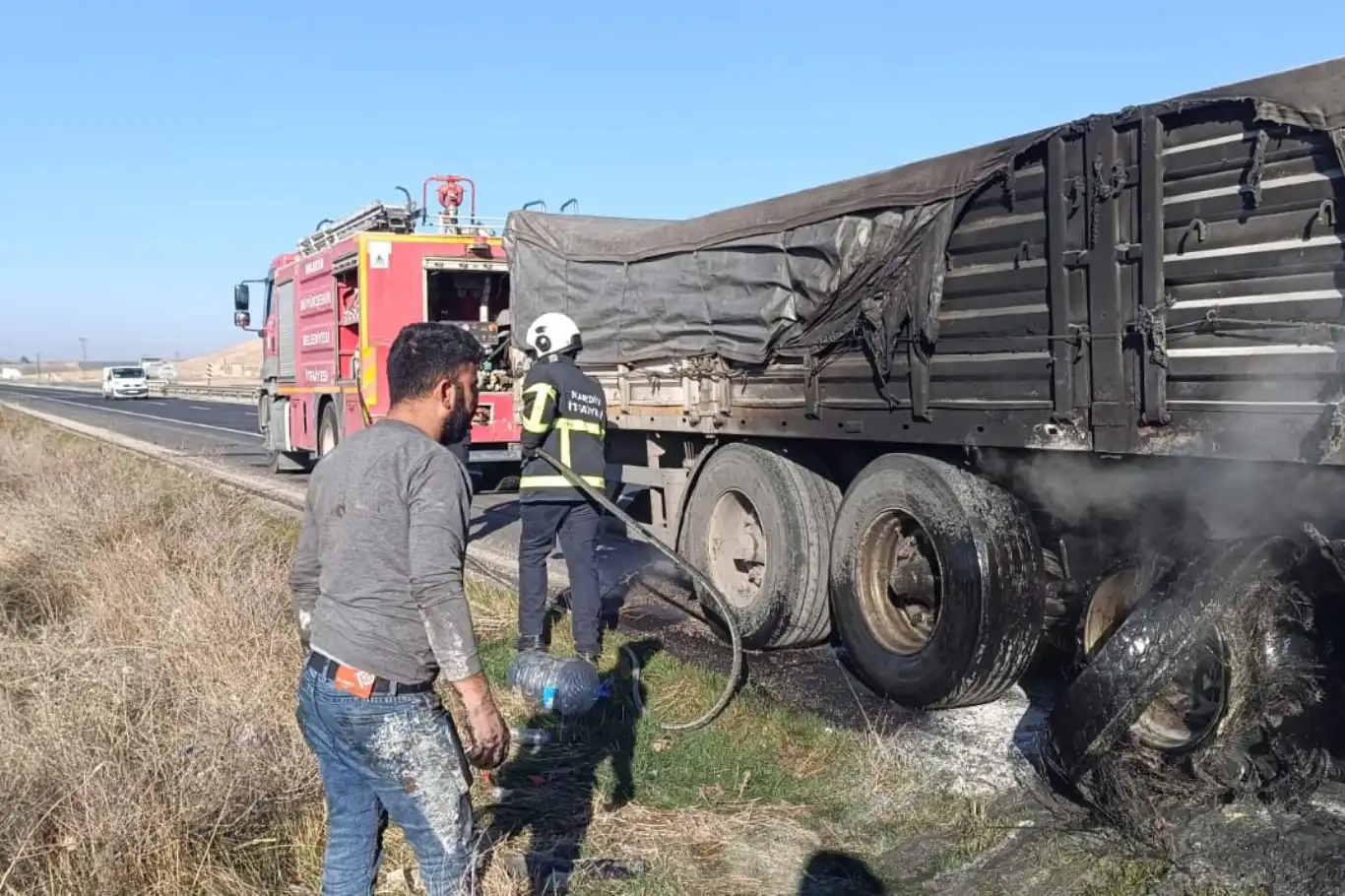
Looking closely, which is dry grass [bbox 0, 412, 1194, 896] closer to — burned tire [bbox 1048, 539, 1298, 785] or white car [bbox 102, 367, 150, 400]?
burned tire [bbox 1048, 539, 1298, 785]

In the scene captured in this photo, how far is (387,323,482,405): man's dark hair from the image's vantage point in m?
2.86

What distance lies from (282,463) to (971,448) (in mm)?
13190

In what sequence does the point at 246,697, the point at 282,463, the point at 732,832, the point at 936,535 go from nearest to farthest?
the point at 732,832 < the point at 246,697 < the point at 936,535 < the point at 282,463

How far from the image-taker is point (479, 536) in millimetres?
10445

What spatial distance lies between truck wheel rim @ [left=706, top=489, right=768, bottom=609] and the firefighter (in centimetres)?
91

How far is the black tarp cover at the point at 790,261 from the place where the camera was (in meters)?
4.67

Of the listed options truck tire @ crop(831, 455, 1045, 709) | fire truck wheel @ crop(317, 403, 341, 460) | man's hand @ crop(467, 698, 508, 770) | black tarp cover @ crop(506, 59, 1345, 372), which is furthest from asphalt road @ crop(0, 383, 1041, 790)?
man's hand @ crop(467, 698, 508, 770)

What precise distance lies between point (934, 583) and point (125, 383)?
49.6 m

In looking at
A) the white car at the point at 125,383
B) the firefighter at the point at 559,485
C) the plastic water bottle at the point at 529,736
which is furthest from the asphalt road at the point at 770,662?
the white car at the point at 125,383

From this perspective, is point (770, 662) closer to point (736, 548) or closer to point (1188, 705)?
point (736, 548)

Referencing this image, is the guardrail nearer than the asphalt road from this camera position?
No

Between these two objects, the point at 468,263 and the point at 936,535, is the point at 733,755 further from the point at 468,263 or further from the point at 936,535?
the point at 468,263

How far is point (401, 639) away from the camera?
277 cm

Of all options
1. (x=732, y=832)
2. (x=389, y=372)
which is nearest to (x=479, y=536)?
(x=732, y=832)
